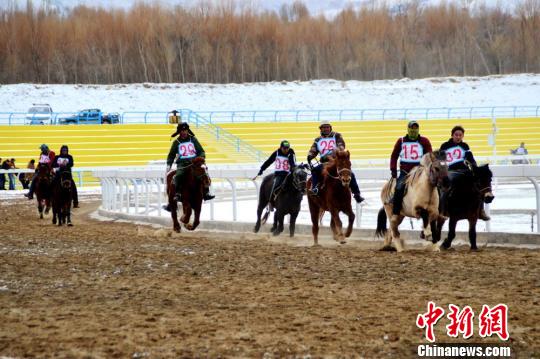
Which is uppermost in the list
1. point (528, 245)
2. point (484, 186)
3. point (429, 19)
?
point (429, 19)

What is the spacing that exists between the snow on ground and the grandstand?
14.1 meters

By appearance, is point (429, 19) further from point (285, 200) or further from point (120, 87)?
point (285, 200)

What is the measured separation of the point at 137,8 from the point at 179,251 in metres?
76.7

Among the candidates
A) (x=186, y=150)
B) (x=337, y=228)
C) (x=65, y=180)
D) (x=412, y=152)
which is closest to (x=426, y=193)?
(x=412, y=152)

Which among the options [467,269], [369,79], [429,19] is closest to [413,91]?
[369,79]

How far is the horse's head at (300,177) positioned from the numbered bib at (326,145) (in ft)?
3.35

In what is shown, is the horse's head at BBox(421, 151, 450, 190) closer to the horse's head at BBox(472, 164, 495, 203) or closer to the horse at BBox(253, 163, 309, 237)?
the horse's head at BBox(472, 164, 495, 203)

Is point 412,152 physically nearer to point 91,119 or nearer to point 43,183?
point 43,183

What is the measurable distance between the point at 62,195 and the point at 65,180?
33 centimetres

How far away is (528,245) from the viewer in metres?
14.6

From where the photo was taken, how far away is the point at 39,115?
57.2 meters

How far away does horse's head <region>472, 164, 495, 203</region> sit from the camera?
13883mm

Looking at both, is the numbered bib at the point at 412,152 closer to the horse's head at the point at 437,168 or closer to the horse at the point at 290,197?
the horse's head at the point at 437,168

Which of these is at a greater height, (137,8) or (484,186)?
(137,8)
